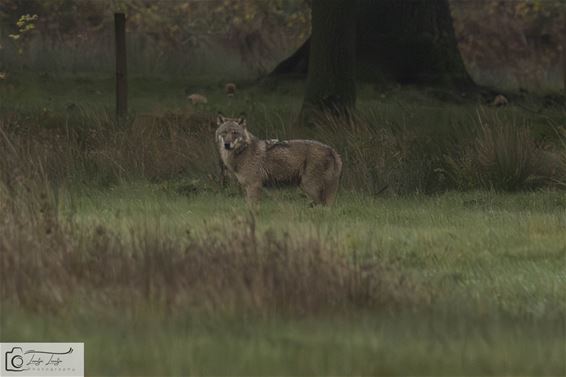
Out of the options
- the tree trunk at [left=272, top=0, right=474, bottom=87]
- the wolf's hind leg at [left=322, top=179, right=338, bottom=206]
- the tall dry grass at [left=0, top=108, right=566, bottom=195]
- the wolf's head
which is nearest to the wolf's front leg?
the wolf's head

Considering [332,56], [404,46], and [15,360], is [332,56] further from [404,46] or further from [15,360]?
[15,360]

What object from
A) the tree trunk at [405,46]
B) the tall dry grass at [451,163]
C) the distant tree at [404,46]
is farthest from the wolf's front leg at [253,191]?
the tree trunk at [405,46]

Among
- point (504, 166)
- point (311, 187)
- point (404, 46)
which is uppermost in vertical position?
point (404, 46)

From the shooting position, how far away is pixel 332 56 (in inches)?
881

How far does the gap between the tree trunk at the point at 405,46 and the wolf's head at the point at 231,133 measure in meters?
13.2

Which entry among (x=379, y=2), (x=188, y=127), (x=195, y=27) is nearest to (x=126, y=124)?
(x=188, y=127)

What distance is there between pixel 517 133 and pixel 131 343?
31.9ft

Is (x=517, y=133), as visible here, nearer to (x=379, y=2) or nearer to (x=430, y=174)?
(x=430, y=174)

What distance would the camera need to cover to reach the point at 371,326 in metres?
8.28

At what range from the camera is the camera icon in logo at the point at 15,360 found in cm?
740

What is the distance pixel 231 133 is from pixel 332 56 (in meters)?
8.32

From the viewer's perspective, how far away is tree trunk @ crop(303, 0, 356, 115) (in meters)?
22.0

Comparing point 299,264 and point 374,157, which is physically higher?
point 299,264

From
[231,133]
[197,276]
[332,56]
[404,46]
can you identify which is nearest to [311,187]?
[231,133]
